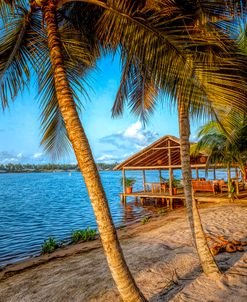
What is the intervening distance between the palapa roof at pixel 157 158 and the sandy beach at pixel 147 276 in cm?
952

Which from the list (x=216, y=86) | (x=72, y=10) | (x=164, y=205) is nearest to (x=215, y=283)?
(x=216, y=86)

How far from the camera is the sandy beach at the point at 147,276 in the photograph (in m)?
3.79

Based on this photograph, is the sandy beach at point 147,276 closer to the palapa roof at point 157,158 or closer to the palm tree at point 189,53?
the palm tree at point 189,53

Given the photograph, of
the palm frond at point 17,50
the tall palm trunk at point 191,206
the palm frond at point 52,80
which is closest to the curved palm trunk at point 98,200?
the palm frond at point 52,80

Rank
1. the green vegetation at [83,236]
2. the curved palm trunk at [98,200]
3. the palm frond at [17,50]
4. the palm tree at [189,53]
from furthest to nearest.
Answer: the green vegetation at [83,236], the palm frond at [17,50], the curved palm trunk at [98,200], the palm tree at [189,53]

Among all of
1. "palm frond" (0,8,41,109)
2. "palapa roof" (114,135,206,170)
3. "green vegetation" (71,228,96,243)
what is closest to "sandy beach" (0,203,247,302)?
"green vegetation" (71,228,96,243)

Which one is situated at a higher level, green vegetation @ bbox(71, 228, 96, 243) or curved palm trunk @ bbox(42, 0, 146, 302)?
curved palm trunk @ bbox(42, 0, 146, 302)

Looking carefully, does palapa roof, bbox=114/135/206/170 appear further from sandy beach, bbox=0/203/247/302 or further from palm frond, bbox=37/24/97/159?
palm frond, bbox=37/24/97/159

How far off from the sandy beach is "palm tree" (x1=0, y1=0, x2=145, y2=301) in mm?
1229

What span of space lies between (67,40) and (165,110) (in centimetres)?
212

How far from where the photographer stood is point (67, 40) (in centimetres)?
400

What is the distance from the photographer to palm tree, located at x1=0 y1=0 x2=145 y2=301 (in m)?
2.87

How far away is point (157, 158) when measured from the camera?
2038 centimetres

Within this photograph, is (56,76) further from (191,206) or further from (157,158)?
(157,158)
